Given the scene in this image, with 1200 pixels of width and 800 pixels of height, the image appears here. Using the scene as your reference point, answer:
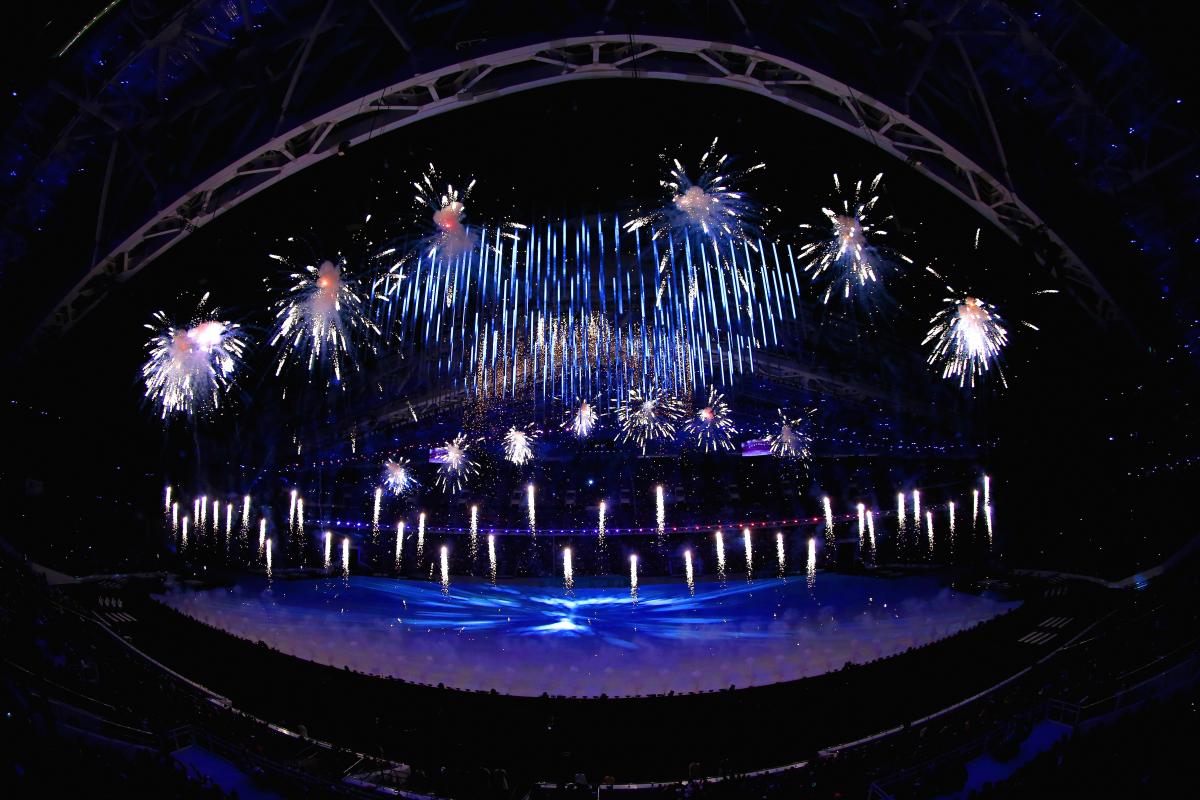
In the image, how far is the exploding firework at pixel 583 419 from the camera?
25.4 meters

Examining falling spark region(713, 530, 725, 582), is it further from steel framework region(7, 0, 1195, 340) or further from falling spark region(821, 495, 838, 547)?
steel framework region(7, 0, 1195, 340)

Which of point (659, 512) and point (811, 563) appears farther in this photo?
point (659, 512)

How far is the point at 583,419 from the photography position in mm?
25625

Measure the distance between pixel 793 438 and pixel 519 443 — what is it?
11.9m

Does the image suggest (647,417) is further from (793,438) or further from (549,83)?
(549,83)

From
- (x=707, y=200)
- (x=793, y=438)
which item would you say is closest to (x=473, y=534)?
(x=793, y=438)

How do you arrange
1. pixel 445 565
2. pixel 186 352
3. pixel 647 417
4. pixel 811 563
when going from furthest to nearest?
pixel 445 565 < pixel 647 417 < pixel 811 563 < pixel 186 352

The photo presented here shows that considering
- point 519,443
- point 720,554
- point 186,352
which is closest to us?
point 186,352

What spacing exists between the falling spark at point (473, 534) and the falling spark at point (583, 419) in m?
5.91

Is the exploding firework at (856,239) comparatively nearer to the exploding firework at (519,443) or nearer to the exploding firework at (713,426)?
the exploding firework at (713,426)

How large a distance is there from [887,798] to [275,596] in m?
19.6

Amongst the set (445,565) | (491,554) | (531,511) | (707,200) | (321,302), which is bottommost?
(445,565)

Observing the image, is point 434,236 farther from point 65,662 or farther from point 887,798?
point 887,798

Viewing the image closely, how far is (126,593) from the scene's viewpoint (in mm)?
17328
